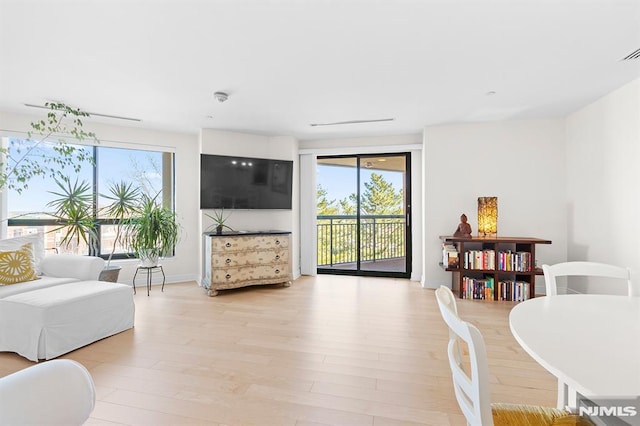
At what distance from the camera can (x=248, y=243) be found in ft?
13.5

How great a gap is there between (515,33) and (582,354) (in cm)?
208

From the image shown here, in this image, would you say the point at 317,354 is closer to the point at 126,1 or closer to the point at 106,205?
the point at 126,1

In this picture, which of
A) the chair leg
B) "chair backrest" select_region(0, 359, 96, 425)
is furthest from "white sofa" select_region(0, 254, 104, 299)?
the chair leg

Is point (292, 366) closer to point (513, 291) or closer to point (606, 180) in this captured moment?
point (513, 291)


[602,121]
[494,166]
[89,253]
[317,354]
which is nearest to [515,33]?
[602,121]

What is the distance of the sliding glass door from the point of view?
4.93 m

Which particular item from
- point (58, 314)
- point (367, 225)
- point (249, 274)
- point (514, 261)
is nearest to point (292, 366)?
point (58, 314)

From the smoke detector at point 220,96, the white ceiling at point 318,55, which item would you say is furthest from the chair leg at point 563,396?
the smoke detector at point 220,96

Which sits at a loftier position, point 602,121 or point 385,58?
point 385,58

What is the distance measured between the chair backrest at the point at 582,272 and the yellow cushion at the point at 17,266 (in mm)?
4093

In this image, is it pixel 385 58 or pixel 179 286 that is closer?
pixel 385 58

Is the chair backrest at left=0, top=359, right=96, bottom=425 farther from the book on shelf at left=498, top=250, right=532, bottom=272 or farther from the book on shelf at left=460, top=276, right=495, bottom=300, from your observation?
the book on shelf at left=498, top=250, right=532, bottom=272

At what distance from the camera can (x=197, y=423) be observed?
1.52 meters

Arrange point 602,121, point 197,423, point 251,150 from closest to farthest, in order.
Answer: point 197,423 → point 602,121 → point 251,150
